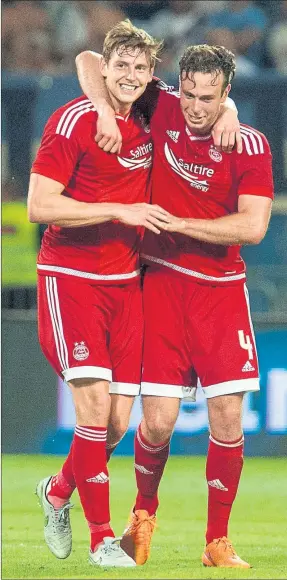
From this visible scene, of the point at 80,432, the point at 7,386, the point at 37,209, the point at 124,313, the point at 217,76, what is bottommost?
the point at 7,386

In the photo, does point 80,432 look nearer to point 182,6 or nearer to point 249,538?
point 249,538

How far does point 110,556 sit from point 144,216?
131 cm

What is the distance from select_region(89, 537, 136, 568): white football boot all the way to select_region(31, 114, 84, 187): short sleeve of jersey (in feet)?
4.59

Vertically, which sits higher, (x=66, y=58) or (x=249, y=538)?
(x=66, y=58)

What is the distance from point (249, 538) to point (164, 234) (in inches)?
70.6

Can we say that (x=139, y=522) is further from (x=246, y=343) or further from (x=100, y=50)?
(x=100, y=50)

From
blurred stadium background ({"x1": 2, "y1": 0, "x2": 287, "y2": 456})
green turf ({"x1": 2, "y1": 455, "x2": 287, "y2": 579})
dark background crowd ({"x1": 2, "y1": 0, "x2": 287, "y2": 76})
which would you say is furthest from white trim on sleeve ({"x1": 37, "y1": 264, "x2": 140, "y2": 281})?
dark background crowd ({"x1": 2, "y1": 0, "x2": 287, "y2": 76})

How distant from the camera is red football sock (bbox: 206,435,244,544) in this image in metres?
4.94

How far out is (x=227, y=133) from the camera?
4793 mm

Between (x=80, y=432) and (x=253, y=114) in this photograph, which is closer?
(x=80, y=432)

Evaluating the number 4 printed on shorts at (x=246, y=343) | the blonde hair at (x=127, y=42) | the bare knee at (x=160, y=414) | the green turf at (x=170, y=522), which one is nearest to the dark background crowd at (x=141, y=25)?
the green turf at (x=170, y=522)

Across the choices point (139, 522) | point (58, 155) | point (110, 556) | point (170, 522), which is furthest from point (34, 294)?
point (110, 556)

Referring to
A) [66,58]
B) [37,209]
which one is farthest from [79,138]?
[66,58]

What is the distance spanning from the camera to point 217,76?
477cm
